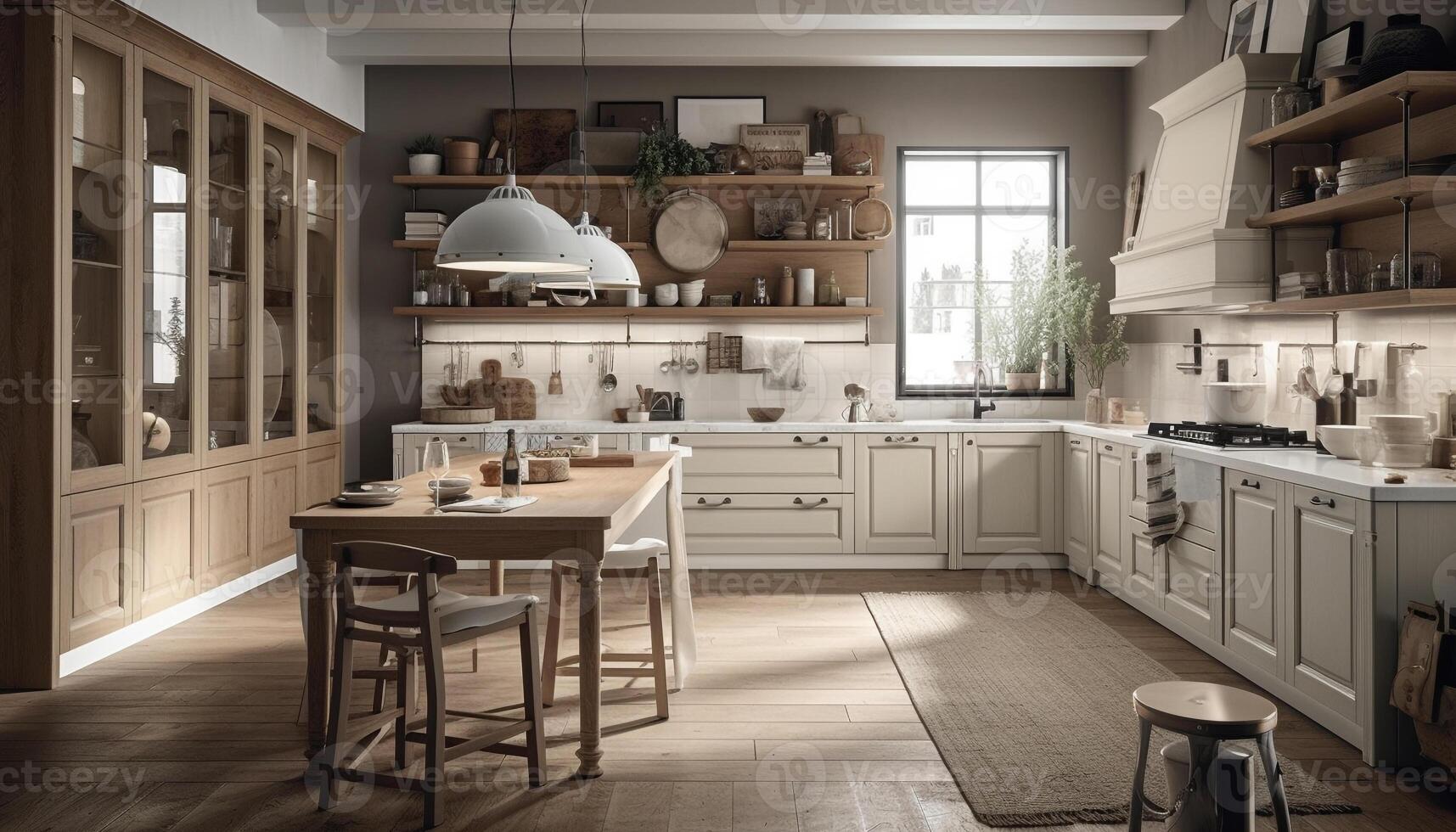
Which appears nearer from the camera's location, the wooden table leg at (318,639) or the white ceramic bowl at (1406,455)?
the wooden table leg at (318,639)

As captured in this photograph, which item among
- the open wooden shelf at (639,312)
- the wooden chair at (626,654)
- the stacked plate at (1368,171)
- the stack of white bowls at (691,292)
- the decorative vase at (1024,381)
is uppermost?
the stacked plate at (1368,171)

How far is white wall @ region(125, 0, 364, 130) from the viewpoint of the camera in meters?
4.47

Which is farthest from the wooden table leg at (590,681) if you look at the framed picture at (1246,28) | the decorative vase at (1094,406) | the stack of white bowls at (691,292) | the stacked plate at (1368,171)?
the decorative vase at (1094,406)

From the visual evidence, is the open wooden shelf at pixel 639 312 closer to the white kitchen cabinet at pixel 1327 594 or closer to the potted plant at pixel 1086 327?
the potted plant at pixel 1086 327

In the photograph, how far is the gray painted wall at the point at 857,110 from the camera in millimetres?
6473

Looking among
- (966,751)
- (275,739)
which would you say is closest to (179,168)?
(275,739)

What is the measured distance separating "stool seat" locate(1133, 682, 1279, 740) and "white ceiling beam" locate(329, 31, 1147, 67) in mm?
4610

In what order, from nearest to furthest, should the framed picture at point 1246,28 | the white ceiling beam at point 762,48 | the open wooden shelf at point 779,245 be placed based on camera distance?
the framed picture at point 1246,28 < the white ceiling beam at point 762,48 < the open wooden shelf at point 779,245

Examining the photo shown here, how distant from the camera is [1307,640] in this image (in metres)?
3.38

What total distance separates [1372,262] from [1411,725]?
1838mm

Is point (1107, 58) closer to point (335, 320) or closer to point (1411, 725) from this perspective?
point (1411, 725)

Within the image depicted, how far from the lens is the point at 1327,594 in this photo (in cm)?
324

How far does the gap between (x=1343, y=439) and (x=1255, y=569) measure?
1.88 feet

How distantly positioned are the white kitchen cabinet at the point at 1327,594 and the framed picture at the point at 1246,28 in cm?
226
